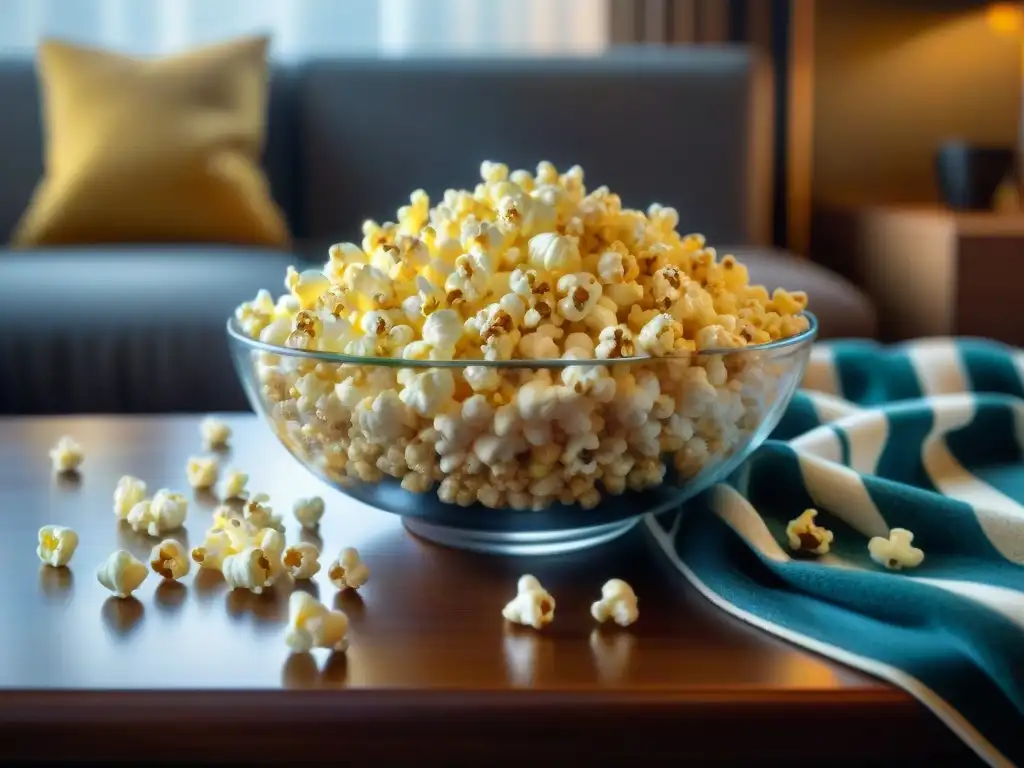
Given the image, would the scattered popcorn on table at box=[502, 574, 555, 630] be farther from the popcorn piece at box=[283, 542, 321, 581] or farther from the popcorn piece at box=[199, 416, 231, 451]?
the popcorn piece at box=[199, 416, 231, 451]

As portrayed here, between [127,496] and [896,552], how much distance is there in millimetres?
497

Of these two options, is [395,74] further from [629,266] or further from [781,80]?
[629,266]

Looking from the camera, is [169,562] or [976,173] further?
[976,173]

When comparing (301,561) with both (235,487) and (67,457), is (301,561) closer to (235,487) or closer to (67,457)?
(235,487)

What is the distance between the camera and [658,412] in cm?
59

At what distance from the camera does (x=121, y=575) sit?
0.62 m

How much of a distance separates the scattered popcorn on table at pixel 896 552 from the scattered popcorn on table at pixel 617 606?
0.16 metres

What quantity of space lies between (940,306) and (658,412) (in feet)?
5.92

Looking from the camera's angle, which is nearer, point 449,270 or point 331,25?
point 449,270

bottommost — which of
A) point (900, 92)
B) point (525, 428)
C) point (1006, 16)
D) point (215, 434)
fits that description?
point (215, 434)

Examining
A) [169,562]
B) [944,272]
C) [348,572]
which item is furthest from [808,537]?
[944,272]

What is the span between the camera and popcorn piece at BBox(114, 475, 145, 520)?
0.77 metres

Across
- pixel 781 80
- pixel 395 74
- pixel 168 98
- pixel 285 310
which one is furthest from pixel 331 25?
pixel 285 310

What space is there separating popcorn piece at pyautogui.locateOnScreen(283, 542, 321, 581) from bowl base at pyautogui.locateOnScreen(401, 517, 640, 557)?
7 centimetres
